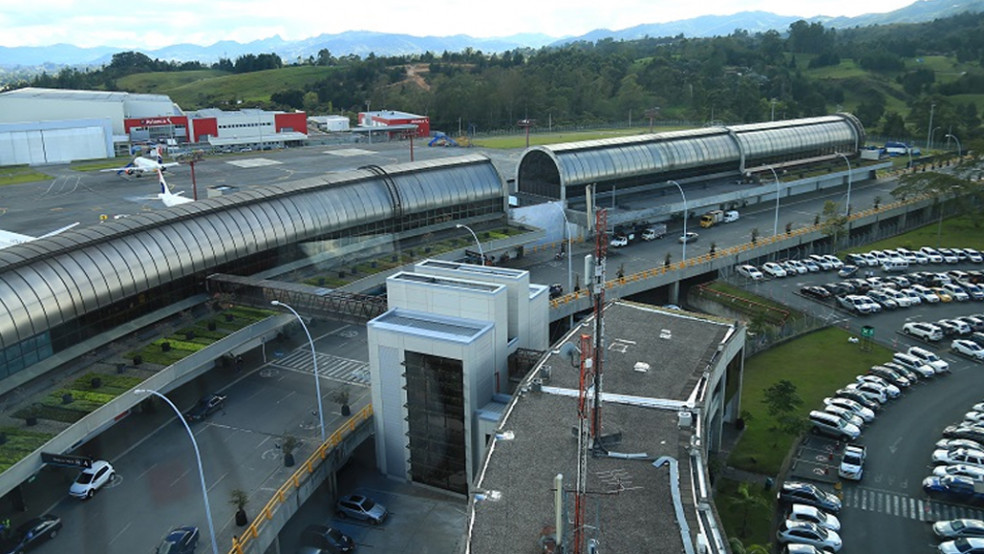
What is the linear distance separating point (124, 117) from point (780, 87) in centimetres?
14178

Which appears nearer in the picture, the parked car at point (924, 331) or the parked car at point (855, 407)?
the parked car at point (855, 407)

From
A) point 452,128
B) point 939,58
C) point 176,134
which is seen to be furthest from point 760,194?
point 939,58

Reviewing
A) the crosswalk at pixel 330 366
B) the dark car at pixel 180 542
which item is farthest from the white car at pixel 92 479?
the crosswalk at pixel 330 366

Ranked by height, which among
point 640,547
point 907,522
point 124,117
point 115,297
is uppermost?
point 124,117

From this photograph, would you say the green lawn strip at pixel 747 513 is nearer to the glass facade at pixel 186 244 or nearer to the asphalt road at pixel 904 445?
the asphalt road at pixel 904 445

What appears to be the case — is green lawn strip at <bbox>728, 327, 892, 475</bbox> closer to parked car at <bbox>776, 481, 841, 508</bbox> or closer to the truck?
parked car at <bbox>776, 481, 841, 508</bbox>

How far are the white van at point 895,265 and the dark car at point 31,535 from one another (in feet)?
205

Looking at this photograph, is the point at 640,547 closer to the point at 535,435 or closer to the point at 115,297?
the point at 535,435

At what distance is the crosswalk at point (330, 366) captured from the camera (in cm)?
4250

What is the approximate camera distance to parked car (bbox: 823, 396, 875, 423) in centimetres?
3978

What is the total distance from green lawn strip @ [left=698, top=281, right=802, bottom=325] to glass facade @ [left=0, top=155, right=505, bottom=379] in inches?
826

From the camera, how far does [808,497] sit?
3250cm

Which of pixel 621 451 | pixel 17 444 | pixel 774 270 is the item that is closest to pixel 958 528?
pixel 621 451

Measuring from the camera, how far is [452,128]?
164 metres
